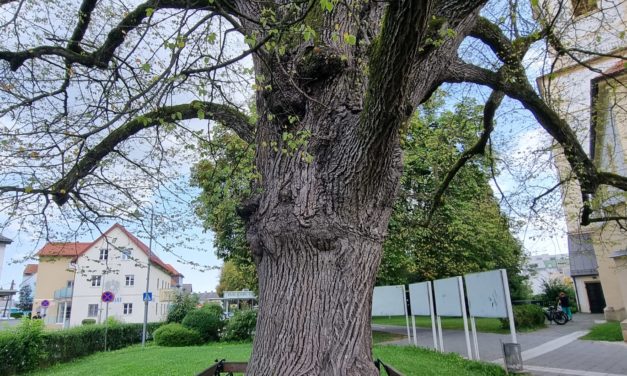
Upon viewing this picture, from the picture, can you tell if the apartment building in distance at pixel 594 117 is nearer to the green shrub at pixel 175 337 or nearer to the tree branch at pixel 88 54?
the tree branch at pixel 88 54

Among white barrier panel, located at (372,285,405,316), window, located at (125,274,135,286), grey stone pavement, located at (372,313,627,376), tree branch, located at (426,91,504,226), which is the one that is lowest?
grey stone pavement, located at (372,313,627,376)

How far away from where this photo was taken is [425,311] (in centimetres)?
1183

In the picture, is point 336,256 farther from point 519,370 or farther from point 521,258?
point 521,258

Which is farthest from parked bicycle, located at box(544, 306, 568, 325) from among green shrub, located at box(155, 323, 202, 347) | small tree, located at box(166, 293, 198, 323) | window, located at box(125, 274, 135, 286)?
window, located at box(125, 274, 135, 286)

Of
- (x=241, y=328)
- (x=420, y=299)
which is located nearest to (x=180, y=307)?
(x=241, y=328)

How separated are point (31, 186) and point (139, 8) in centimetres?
247

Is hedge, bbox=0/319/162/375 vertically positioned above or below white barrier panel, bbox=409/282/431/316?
below

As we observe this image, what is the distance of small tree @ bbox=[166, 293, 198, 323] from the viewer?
72.9 ft

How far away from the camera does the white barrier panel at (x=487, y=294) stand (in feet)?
26.6

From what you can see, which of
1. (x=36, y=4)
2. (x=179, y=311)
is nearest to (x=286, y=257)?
(x=36, y=4)

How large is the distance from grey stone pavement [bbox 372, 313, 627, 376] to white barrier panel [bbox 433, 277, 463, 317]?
51.6 inches

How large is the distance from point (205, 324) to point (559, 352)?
1440 centimetres

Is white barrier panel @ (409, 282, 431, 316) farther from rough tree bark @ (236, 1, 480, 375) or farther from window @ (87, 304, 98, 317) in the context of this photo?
window @ (87, 304, 98, 317)

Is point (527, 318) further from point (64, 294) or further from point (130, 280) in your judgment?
point (64, 294)
